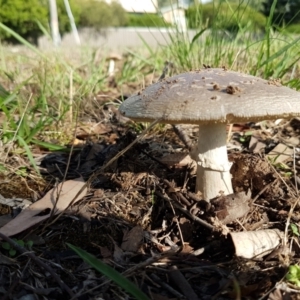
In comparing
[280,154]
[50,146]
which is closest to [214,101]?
[280,154]

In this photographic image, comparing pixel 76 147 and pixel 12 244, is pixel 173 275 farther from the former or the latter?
pixel 76 147

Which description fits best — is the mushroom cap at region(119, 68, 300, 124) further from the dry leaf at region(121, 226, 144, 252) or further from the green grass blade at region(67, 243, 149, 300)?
the green grass blade at region(67, 243, 149, 300)

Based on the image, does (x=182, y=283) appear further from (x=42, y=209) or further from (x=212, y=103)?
(x=42, y=209)

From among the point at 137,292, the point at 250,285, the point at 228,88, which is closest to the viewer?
the point at 137,292

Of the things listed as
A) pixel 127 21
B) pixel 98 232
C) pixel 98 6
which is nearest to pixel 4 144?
pixel 98 232

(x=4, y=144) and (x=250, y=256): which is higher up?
(x=4, y=144)
